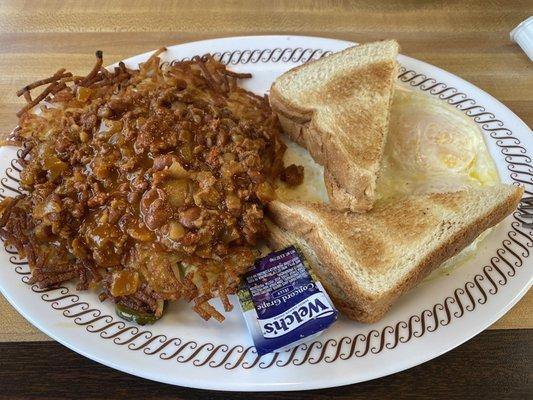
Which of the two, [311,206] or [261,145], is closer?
[311,206]

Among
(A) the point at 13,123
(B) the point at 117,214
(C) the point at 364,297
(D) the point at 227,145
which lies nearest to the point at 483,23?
(D) the point at 227,145

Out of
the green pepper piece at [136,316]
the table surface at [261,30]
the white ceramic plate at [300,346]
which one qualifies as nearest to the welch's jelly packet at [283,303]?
the white ceramic plate at [300,346]

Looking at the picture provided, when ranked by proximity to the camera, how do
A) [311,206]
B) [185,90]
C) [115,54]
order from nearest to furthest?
[311,206], [185,90], [115,54]

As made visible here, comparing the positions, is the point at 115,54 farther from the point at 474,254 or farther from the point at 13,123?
the point at 474,254

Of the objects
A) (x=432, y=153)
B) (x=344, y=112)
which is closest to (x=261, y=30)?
(x=344, y=112)

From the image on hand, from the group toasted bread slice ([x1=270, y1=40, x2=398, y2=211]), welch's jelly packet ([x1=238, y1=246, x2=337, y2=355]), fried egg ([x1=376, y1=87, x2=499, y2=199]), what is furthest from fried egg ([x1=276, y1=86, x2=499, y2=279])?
welch's jelly packet ([x1=238, y1=246, x2=337, y2=355])

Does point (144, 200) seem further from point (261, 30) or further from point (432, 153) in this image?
point (261, 30)
